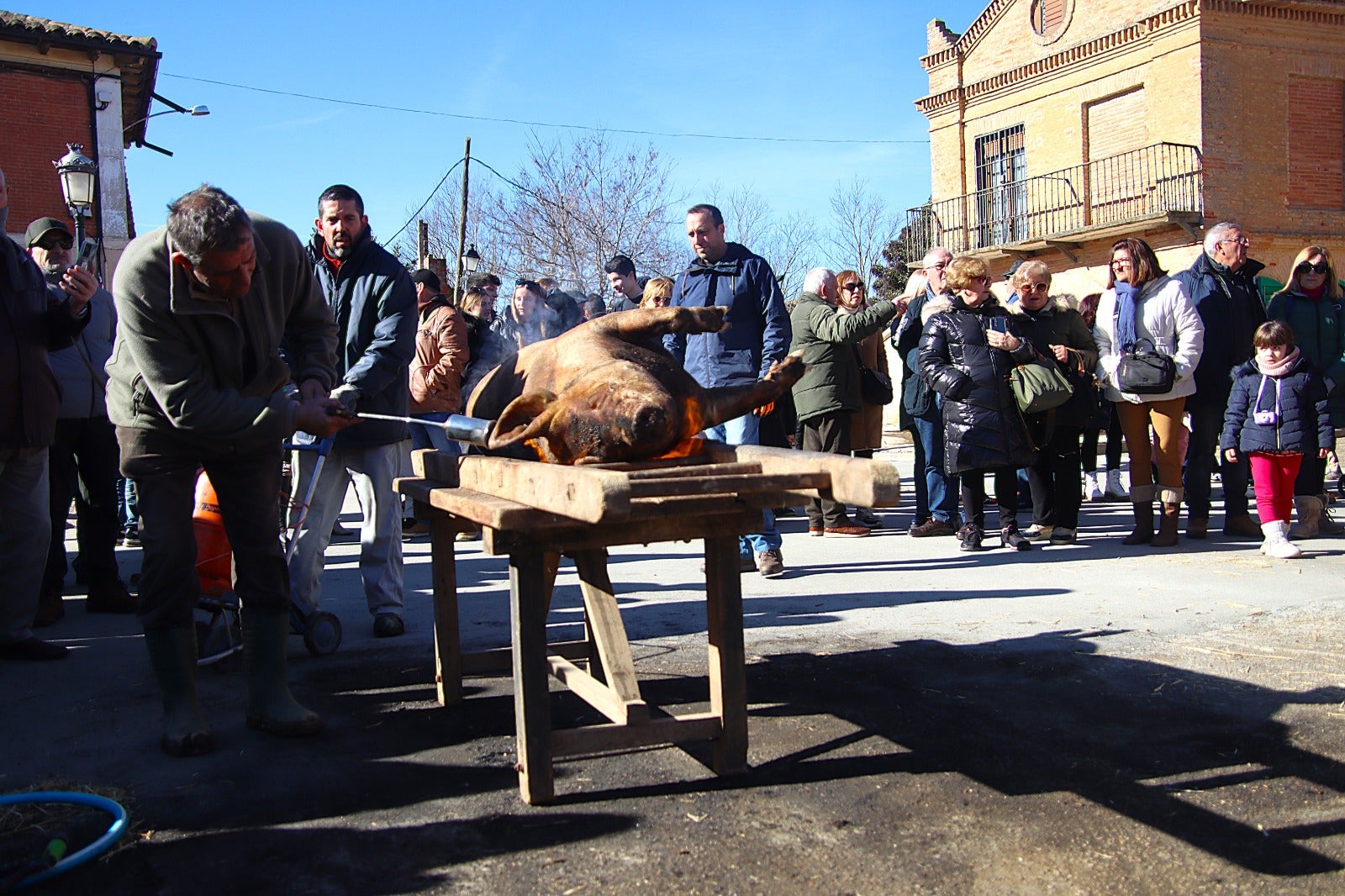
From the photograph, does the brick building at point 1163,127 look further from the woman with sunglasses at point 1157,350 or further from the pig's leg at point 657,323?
the pig's leg at point 657,323

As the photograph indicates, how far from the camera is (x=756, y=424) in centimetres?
664

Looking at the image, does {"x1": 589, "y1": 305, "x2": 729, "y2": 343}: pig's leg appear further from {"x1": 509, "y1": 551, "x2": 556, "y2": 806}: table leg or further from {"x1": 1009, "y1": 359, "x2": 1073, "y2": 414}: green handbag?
{"x1": 1009, "y1": 359, "x2": 1073, "y2": 414}: green handbag

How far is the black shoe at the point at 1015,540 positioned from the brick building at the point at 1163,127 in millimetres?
16827

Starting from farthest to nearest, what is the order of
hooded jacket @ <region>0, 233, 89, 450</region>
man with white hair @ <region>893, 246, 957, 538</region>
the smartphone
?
man with white hair @ <region>893, 246, 957, 538</region> < the smartphone < hooded jacket @ <region>0, 233, 89, 450</region>

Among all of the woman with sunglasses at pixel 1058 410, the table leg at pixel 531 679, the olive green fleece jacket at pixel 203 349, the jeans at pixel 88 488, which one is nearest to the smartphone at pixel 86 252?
the jeans at pixel 88 488

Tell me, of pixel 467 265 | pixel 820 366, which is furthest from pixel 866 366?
pixel 467 265

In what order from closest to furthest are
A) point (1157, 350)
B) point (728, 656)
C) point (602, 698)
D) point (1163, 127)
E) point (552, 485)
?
1. point (552, 485)
2. point (728, 656)
3. point (602, 698)
4. point (1157, 350)
5. point (1163, 127)

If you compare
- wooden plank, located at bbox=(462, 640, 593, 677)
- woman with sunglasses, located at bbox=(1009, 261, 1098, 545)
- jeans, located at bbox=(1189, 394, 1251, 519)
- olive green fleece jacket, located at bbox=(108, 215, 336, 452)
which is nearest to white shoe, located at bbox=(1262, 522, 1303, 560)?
jeans, located at bbox=(1189, 394, 1251, 519)

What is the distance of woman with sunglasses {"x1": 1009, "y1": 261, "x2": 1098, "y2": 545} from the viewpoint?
7531mm

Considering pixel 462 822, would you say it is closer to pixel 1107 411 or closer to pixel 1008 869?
pixel 1008 869

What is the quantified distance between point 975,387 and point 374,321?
3869 millimetres

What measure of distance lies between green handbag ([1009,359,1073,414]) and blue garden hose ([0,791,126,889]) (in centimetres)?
567

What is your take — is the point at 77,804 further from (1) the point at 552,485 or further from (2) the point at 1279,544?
(2) the point at 1279,544

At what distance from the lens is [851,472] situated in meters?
2.94
